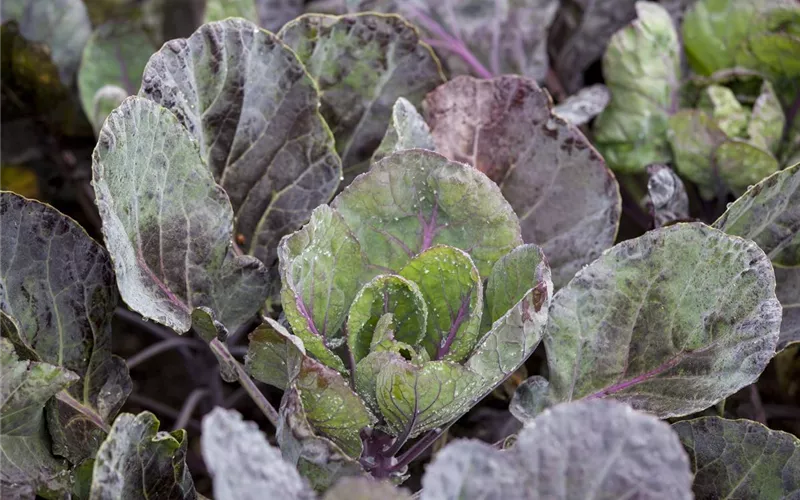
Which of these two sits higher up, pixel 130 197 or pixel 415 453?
pixel 130 197

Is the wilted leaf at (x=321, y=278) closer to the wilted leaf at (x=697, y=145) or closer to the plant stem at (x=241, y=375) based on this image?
the plant stem at (x=241, y=375)

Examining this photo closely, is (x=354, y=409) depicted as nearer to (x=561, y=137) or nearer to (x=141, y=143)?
(x=141, y=143)

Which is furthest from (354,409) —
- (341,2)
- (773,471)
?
(341,2)

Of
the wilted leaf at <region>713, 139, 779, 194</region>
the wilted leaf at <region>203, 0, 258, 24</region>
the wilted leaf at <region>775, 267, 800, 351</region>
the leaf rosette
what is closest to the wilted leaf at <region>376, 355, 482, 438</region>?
the leaf rosette

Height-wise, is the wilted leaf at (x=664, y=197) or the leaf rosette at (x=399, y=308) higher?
the leaf rosette at (x=399, y=308)

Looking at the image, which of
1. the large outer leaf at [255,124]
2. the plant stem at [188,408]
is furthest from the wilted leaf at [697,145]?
the plant stem at [188,408]

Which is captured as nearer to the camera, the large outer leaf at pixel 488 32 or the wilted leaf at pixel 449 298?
the wilted leaf at pixel 449 298

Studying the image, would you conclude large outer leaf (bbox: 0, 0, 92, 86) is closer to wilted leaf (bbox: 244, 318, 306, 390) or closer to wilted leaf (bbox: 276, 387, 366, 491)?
wilted leaf (bbox: 244, 318, 306, 390)
